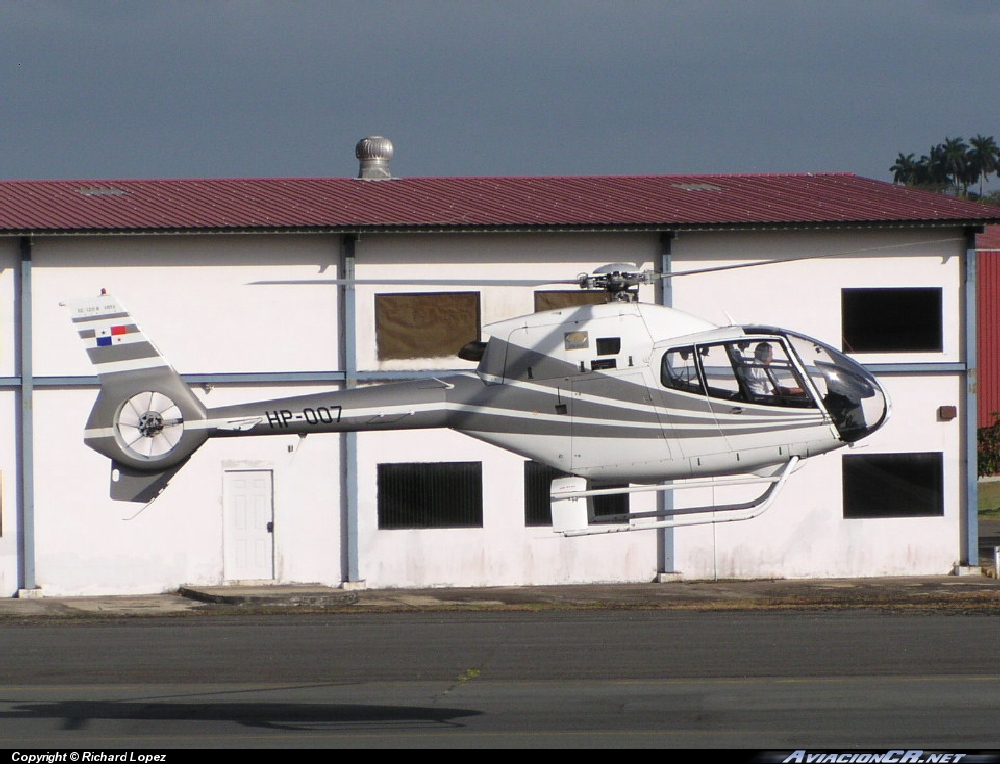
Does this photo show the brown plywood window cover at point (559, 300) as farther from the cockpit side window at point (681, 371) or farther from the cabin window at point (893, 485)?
the cockpit side window at point (681, 371)

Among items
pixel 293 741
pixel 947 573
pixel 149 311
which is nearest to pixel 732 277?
pixel 947 573

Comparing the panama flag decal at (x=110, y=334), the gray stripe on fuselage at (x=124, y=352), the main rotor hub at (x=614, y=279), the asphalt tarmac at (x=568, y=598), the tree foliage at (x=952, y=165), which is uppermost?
the tree foliage at (x=952, y=165)

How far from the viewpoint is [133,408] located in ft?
47.6

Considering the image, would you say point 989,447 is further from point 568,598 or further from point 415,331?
point 415,331

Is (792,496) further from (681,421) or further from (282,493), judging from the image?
(681,421)

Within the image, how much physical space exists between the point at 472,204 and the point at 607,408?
1403cm

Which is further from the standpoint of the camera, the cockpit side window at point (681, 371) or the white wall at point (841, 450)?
the white wall at point (841, 450)

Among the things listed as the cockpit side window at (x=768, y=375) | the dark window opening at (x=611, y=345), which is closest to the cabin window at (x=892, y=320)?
the cockpit side window at (x=768, y=375)

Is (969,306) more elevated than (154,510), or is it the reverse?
(969,306)

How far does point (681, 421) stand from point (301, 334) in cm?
1301

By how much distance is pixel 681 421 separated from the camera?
1351 cm

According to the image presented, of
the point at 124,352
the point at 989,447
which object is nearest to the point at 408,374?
the point at 124,352

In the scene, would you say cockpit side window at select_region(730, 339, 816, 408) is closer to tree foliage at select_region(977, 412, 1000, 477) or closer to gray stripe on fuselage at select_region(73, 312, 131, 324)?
gray stripe on fuselage at select_region(73, 312, 131, 324)

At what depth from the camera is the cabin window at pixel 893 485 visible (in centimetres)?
2553
